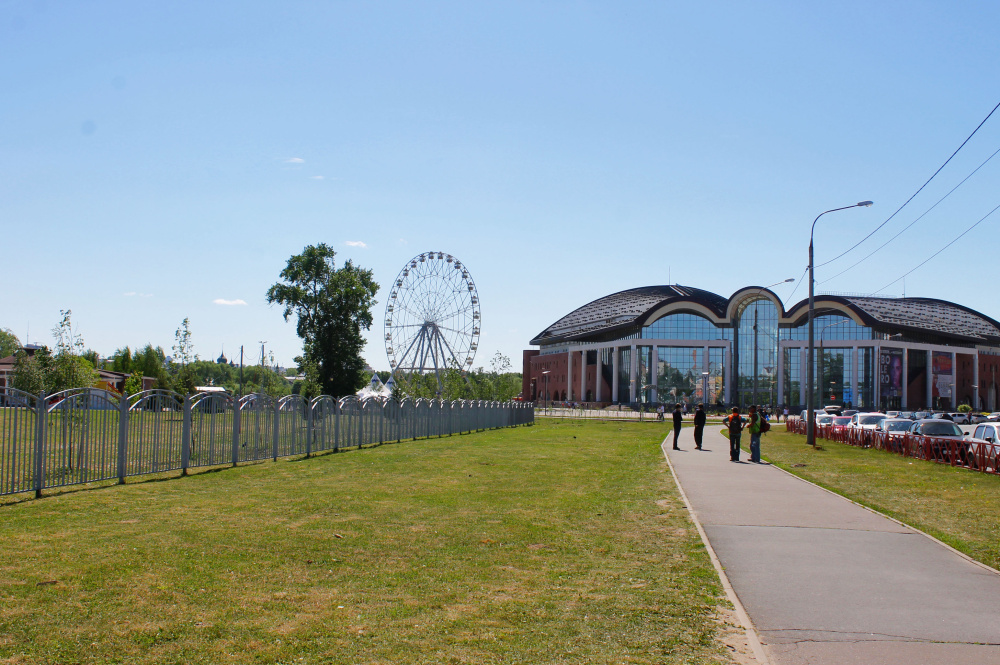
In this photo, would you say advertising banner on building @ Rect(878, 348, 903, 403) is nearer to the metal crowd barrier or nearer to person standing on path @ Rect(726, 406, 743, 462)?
person standing on path @ Rect(726, 406, 743, 462)

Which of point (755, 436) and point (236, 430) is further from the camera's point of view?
point (755, 436)

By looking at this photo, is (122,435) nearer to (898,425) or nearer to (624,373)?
(898,425)

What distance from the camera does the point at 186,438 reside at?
18094 mm

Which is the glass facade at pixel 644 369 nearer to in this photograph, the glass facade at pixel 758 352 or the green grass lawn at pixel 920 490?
the glass facade at pixel 758 352

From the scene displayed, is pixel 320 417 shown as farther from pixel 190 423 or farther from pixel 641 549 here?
pixel 641 549

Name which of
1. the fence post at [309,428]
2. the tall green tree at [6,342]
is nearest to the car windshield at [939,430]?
the fence post at [309,428]

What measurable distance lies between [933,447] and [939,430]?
10.2ft

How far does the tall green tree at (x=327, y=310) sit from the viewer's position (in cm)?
5372

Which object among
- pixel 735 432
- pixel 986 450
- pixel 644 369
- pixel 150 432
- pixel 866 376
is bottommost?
pixel 986 450

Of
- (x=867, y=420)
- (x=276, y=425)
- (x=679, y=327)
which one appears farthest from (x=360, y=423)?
(x=679, y=327)

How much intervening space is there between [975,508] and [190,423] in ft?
52.0

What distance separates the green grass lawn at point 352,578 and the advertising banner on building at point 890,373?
353ft

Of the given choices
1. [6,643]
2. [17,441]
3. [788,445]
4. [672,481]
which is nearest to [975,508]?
[672,481]

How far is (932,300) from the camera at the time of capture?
486ft
